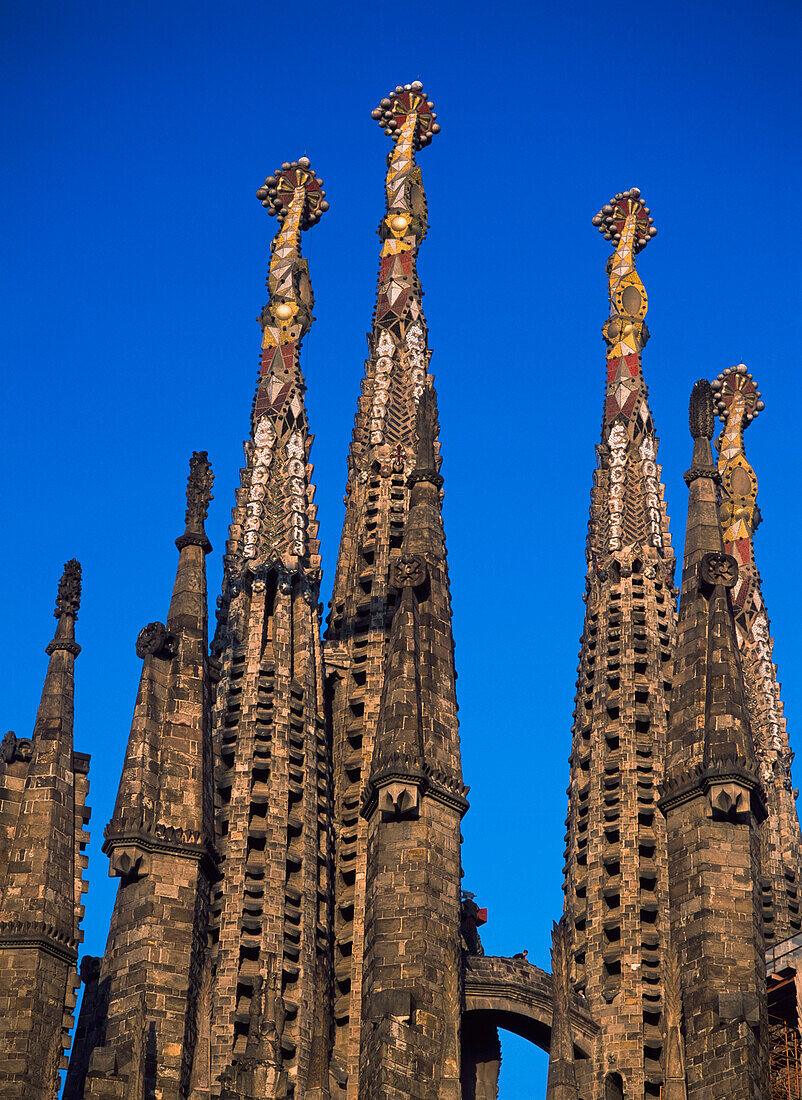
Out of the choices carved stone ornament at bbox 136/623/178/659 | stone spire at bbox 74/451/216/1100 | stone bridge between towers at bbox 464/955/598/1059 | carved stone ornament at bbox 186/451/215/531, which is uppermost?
carved stone ornament at bbox 186/451/215/531

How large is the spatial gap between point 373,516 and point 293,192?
1010cm

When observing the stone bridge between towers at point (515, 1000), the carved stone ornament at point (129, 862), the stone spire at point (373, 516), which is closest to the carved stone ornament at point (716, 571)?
the carved stone ornament at point (129, 862)

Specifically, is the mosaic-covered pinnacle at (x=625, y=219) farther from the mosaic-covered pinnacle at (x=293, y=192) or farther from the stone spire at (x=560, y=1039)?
the stone spire at (x=560, y=1039)

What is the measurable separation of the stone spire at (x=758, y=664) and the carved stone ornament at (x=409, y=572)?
16.8m

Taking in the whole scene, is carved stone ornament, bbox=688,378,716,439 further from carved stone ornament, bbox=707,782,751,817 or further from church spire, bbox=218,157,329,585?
church spire, bbox=218,157,329,585

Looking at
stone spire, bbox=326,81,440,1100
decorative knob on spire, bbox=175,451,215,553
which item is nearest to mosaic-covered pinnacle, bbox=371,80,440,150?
stone spire, bbox=326,81,440,1100

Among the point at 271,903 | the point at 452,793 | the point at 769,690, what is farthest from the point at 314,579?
the point at 452,793

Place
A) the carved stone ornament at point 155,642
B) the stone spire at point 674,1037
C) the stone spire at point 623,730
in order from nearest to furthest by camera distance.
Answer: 1. the stone spire at point 674,1037
2. the carved stone ornament at point 155,642
3. the stone spire at point 623,730

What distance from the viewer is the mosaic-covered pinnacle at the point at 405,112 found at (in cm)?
7275

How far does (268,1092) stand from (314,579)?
802 inches

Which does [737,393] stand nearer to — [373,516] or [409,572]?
[373,516]

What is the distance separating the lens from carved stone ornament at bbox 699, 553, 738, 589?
4666 cm

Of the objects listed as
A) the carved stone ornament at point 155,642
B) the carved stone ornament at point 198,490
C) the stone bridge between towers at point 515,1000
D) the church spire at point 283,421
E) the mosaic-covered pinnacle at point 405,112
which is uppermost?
the mosaic-covered pinnacle at point 405,112

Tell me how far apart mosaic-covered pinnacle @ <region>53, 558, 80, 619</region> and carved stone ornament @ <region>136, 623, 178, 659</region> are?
1989mm
